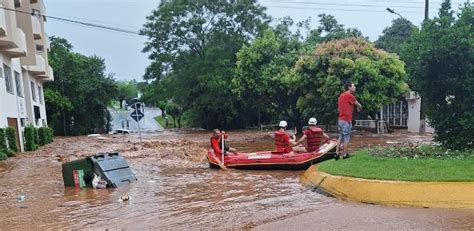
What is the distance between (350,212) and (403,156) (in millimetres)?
3830

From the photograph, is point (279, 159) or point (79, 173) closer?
point (79, 173)

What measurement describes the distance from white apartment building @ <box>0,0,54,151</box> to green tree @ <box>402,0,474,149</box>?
15084mm

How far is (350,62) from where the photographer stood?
27.3 meters

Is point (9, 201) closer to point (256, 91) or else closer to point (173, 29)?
point (256, 91)

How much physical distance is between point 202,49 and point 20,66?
23.6 m

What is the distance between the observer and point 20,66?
26.7m

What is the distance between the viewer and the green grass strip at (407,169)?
26.6 feet

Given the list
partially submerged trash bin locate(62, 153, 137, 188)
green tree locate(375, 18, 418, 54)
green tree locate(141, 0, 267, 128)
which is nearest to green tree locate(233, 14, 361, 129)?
green tree locate(141, 0, 267, 128)

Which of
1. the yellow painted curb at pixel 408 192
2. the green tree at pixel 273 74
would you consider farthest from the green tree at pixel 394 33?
the yellow painted curb at pixel 408 192

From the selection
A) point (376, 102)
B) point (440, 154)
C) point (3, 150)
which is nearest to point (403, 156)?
point (440, 154)

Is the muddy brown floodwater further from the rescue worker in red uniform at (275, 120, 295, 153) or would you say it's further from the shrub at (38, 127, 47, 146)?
the shrub at (38, 127, 47, 146)

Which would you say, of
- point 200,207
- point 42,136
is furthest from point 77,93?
point 200,207

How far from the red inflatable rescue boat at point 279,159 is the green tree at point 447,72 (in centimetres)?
305

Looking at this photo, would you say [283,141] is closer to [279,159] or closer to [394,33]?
[279,159]
